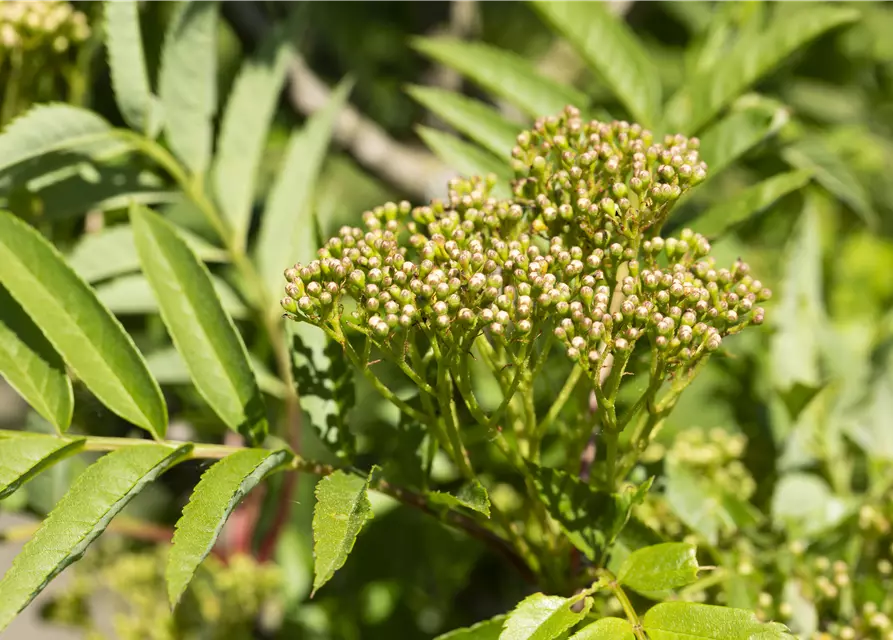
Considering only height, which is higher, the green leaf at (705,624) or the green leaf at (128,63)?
the green leaf at (128,63)

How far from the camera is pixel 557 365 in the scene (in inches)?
67.9

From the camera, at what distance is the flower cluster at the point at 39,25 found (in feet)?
5.36

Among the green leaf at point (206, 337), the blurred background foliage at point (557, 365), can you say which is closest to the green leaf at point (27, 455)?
the green leaf at point (206, 337)

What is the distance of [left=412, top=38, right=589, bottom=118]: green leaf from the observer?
173 centimetres

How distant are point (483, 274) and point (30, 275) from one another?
2.33ft

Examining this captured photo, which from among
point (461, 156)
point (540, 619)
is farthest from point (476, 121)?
point (540, 619)

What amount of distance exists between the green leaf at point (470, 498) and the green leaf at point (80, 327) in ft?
1.50

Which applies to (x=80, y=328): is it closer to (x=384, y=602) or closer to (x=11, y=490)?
(x=11, y=490)

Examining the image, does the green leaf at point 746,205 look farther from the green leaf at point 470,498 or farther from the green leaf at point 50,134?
the green leaf at point 50,134

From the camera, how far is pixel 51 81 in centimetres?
184

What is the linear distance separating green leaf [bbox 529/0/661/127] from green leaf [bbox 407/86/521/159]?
237 mm

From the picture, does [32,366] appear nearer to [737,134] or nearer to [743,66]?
[737,134]

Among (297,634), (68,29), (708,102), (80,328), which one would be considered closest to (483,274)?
(80,328)

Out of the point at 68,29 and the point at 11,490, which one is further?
the point at 68,29
